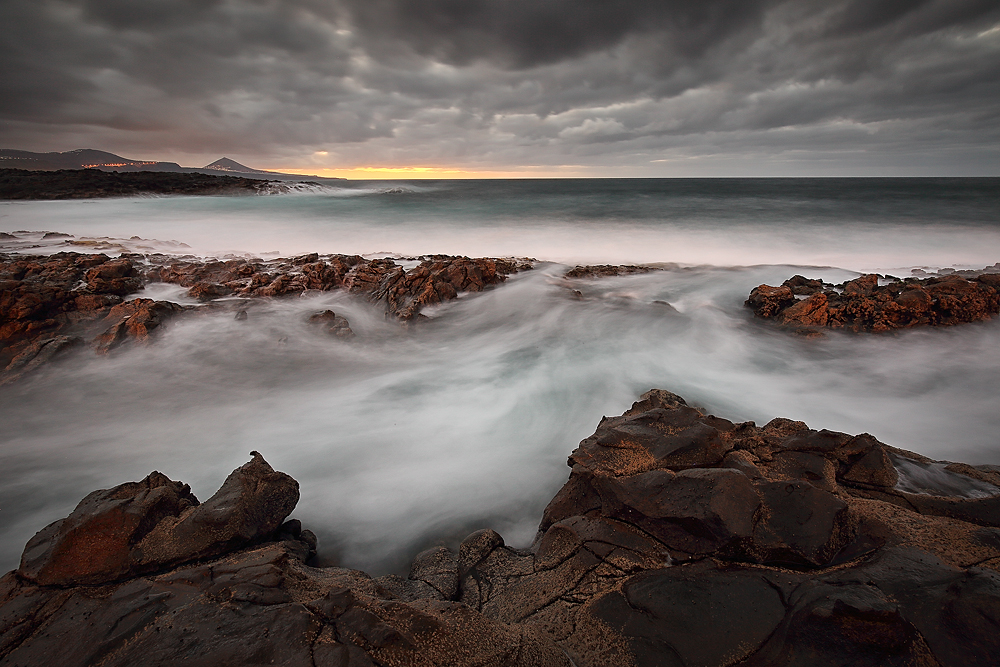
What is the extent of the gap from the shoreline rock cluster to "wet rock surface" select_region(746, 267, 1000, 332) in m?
6.51

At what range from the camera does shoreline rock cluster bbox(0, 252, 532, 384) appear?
20.3 ft

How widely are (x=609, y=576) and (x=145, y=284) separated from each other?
436 inches

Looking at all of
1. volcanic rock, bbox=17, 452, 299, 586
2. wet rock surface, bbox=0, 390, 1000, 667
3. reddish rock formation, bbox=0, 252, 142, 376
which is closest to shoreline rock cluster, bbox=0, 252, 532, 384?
reddish rock formation, bbox=0, 252, 142, 376

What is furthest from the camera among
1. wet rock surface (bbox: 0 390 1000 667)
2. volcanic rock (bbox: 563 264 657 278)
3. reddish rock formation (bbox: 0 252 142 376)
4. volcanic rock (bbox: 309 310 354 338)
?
volcanic rock (bbox: 563 264 657 278)

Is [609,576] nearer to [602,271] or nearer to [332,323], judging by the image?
[332,323]

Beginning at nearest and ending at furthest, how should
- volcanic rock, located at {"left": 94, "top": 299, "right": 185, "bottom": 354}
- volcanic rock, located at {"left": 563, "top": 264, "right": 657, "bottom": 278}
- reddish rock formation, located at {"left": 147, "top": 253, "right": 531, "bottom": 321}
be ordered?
volcanic rock, located at {"left": 94, "top": 299, "right": 185, "bottom": 354}
reddish rock formation, located at {"left": 147, "top": 253, "right": 531, "bottom": 321}
volcanic rock, located at {"left": 563, "top": 264, "right": 657, "bottom": 278}

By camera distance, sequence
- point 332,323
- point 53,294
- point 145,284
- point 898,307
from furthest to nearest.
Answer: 1. point 145,284
2. point 332,323
3. point 898,307
4. point 53,294

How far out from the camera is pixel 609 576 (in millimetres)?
2287

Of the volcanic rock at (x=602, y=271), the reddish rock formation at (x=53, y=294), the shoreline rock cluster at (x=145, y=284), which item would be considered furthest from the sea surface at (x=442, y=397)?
the volcanic rock at (x=602, y=271)

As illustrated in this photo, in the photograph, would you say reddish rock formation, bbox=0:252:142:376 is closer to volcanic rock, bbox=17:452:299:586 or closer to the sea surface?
the sea surface

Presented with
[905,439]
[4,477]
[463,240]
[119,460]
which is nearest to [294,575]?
[119,460]

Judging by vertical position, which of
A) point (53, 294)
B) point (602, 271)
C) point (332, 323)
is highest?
point (602, 271)

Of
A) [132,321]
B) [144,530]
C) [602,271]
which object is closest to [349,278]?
[132,321]

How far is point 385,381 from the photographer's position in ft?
20.6
